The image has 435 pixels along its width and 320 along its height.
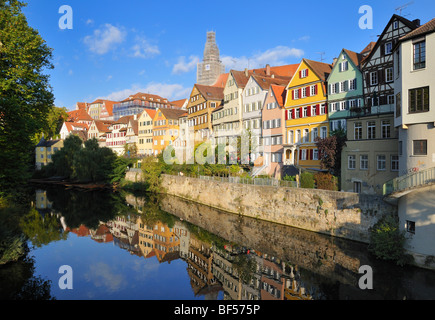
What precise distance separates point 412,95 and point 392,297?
9826 millimetres

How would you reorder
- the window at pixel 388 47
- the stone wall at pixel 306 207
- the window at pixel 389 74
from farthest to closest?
the window at pixel 389 74 → the window at pixel 388 47 → the stone wall at pixel 306 207

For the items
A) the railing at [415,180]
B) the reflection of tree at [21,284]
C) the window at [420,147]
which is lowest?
the reflection of tree at [21,284]

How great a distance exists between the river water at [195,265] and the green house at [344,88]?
40.9 feet

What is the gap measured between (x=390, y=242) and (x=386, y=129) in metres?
9.81

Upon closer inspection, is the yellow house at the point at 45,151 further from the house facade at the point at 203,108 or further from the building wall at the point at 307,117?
the building wall at the point at 307,117

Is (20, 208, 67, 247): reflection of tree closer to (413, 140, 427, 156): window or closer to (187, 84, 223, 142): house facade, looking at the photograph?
(413, 140, 427, 156): window

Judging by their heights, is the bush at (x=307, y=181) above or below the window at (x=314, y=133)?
below

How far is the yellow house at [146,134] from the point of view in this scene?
6475cm

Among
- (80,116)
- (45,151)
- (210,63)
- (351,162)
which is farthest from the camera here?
(80,116)

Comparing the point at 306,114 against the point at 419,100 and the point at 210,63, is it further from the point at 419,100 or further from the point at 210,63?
the point at 210,63

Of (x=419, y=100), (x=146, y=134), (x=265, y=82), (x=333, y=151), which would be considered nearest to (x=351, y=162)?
(x=333, y=151)

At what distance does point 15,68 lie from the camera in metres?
17.4

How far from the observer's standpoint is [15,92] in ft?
59.4

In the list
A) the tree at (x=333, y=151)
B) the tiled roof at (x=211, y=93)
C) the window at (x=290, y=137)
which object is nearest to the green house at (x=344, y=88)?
the tree at (x=333, y=151)
